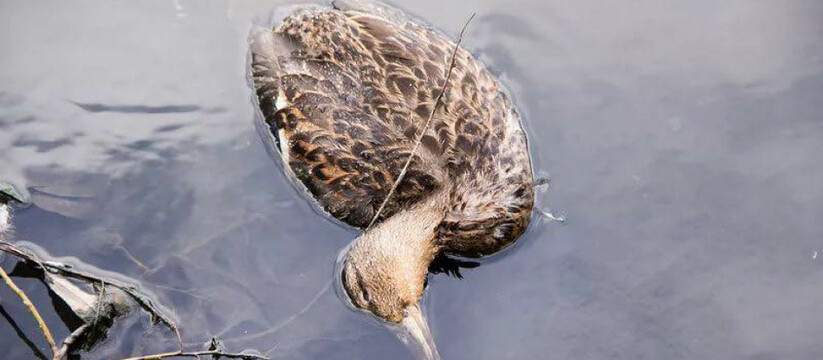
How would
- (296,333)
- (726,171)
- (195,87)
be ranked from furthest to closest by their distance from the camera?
1. (195,87)
2. (726,171)
3. (296,333)

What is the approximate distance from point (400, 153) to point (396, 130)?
137mm

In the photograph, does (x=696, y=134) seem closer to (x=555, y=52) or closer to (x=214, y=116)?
(x=555, y=52)

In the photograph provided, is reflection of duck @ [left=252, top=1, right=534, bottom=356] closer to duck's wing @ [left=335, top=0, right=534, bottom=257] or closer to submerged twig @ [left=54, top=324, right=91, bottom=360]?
duck's wing @ [left=335, top=0, right=534, bottom=257]

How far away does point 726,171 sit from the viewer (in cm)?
585

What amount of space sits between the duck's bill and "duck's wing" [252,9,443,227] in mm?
734

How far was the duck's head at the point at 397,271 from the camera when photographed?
5055 millimetres

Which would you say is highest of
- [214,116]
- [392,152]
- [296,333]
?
[392,152]

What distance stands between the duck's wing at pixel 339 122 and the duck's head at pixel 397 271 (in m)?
0.21

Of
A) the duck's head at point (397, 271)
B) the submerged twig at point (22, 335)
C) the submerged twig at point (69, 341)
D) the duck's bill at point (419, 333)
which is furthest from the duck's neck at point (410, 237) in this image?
the submerged twig at point (22, 335)

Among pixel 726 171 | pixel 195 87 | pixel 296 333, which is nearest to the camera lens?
pixel 296 333

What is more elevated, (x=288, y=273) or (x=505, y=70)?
(x=505, y=70)

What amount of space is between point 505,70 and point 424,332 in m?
2.08

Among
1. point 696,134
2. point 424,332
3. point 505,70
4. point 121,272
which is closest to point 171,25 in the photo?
point 121,272

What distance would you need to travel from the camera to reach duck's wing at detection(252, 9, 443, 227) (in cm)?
537
